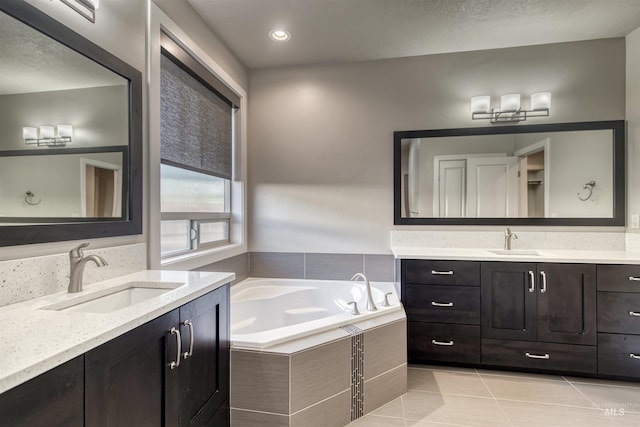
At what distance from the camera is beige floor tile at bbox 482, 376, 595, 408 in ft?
6.44

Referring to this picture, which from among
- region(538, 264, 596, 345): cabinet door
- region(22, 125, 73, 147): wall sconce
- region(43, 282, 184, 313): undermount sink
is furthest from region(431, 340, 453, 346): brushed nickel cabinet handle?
region(22, 125, 73, 147): wall sconce

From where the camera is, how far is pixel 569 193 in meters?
2.63

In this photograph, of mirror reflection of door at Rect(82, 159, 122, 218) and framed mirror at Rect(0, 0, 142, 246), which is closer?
framed mirror at Rect(0, 0, 142, 246)

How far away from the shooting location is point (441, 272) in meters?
2.36

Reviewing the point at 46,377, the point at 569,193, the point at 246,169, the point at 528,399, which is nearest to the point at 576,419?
the point at 528,399

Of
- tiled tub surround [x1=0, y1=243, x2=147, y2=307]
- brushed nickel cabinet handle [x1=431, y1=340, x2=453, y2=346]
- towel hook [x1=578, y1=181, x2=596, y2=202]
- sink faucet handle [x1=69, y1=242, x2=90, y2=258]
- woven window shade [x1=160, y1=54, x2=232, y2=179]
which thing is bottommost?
brushed nickel cabinet handle [x1=431, y1=340, x2=453, y2=346]

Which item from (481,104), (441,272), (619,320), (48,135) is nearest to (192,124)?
(48,135)

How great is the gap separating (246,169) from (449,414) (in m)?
2.53

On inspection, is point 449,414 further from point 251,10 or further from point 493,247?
point 251,10

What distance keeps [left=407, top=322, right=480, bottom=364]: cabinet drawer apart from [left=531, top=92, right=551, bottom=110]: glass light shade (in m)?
1.92

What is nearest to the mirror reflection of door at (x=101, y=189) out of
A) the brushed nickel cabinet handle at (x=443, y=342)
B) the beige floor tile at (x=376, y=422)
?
the beige floor tile at (x=376, y=422)

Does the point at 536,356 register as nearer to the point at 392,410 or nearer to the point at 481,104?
the point at 392,410

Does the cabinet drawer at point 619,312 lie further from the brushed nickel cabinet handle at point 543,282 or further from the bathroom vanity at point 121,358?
the bathroom vanity at point 121,358

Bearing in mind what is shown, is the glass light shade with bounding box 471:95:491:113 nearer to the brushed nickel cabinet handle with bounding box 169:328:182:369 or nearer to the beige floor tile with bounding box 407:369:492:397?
the beige floor tile with bounding box 407:369:492:397
